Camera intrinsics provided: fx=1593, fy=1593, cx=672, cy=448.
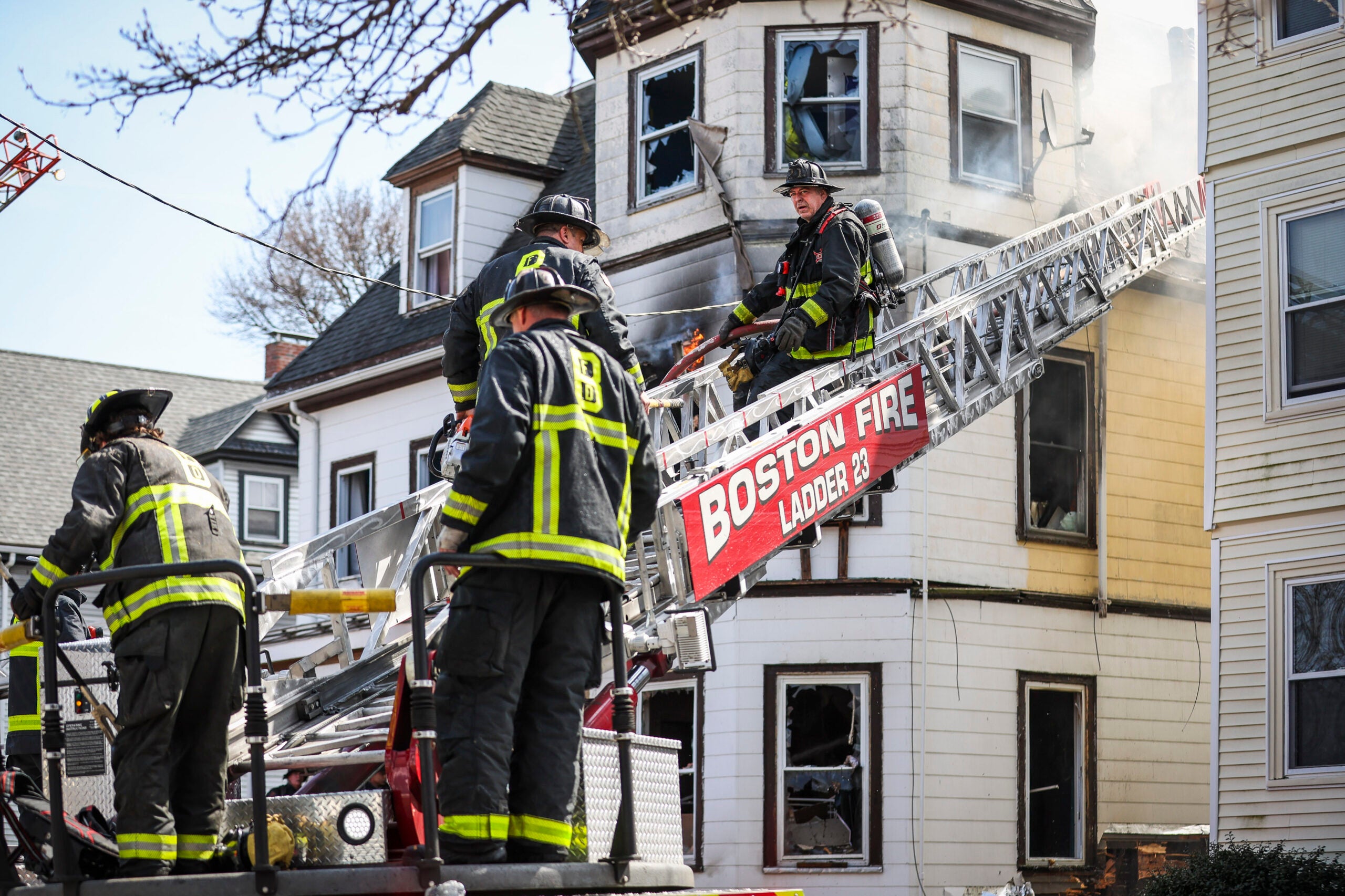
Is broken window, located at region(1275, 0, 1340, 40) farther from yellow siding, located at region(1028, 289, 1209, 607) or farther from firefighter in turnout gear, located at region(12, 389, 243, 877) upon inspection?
firefighter in turnout gear, located at region(12, 389, 243, 877)

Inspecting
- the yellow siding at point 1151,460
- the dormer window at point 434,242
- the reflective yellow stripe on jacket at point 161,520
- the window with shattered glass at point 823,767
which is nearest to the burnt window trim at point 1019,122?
the yellow siding at point 1151,460

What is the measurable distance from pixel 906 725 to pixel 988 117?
5591 millimetres

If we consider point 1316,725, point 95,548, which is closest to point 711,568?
point 95,548

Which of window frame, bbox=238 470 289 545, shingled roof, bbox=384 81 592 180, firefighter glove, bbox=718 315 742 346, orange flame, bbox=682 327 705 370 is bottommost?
window frame, bbox=238 470 289 545

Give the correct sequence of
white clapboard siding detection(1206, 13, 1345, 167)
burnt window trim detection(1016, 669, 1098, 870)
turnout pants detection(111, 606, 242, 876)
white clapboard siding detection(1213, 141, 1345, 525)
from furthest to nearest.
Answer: burnt window trim detection(1016, 669, 1098, 870) → white clapboard siding detection(1206, 13, 1345, 167) → white clapboard siding detection(1213, 141, 1345, 525) → turnout pants detection(111, 606, 242, 876)

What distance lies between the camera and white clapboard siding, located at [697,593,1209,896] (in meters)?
12.9

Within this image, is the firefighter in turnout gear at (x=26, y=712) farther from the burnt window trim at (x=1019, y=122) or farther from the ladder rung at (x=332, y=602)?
the burnt window trim at (x=1019, y=122)

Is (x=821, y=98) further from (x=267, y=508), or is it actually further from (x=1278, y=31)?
(x=267, y=508)

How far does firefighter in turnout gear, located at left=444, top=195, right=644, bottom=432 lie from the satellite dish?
28.1 ft

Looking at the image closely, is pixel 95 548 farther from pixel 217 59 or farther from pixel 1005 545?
pixel 1005 545

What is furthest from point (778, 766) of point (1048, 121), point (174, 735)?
point (174, 735)

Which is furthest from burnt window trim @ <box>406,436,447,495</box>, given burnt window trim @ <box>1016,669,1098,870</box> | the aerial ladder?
the aerial ladder

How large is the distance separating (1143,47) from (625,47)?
41.4 ft

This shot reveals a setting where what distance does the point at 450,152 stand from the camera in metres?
17.9
